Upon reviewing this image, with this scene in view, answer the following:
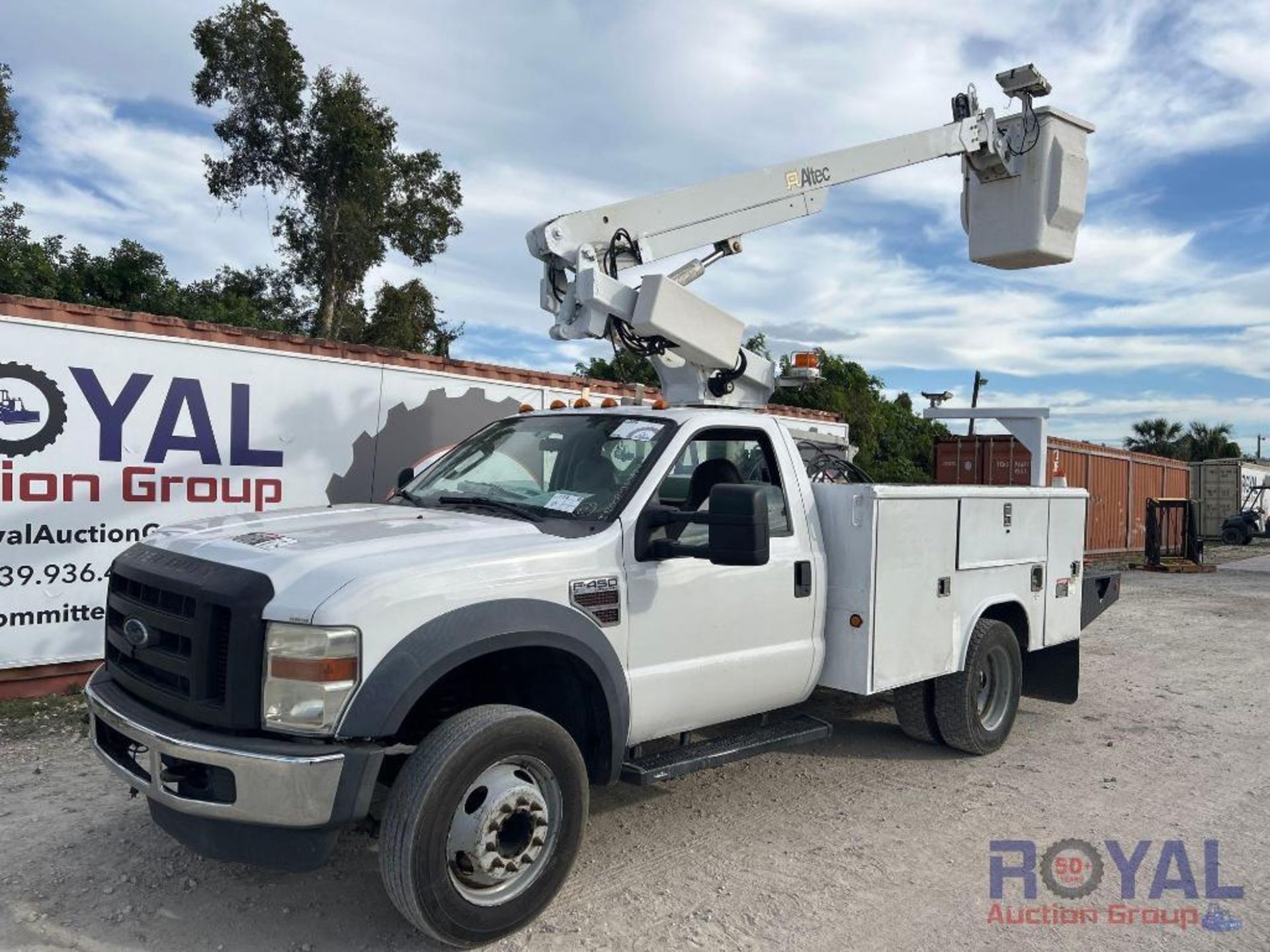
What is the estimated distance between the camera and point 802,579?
14.9 ft

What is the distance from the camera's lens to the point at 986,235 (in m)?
7.21

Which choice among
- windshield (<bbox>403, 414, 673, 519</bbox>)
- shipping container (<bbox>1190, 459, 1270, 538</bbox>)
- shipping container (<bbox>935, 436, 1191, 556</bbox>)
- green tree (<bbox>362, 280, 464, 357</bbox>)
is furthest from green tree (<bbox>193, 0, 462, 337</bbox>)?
shipping container (<bbox>1190, 459, 1270, 538</bbox>)

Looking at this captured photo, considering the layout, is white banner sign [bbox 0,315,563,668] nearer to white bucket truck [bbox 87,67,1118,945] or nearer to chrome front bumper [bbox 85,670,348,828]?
white bucket truck [bbox 87,67,1118,945]

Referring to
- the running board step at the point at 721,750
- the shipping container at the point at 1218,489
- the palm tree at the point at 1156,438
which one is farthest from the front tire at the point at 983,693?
the palm tree at the point at 1156,438

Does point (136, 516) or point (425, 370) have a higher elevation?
point (425, 370)

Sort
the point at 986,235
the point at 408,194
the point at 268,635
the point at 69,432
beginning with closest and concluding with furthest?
the point at 268,635 < the point at 69,432 < the point at 986,235 < the point at 408,194

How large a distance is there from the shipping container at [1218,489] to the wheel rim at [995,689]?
1159 inches

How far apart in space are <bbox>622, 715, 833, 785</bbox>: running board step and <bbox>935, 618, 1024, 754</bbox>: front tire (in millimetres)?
1065

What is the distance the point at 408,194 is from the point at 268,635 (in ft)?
69.3

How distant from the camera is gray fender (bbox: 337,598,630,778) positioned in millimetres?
3039

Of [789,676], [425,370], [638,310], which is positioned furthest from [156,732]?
[425,370]

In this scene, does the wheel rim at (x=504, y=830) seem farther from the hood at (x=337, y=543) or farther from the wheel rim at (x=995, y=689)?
the wheel rim at (x=995, y=689)

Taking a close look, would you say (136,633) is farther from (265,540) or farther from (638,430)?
(638,430)

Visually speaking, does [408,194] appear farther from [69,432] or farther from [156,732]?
[156,732]
